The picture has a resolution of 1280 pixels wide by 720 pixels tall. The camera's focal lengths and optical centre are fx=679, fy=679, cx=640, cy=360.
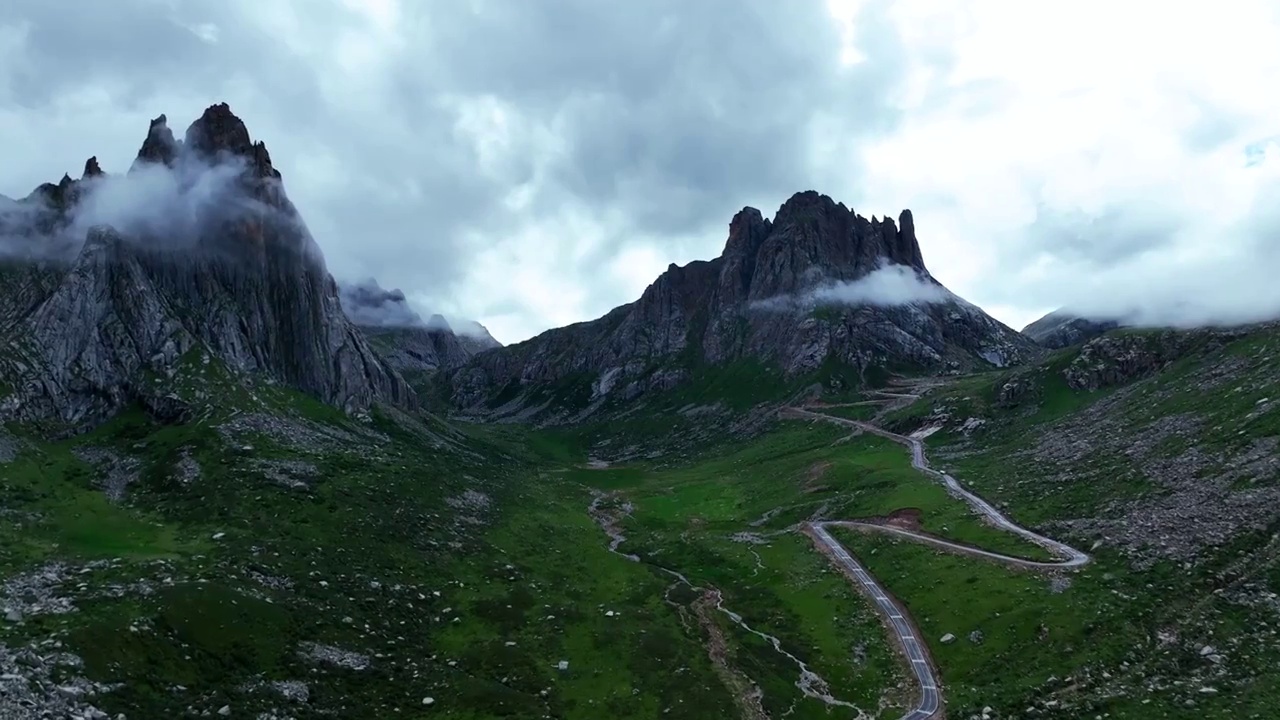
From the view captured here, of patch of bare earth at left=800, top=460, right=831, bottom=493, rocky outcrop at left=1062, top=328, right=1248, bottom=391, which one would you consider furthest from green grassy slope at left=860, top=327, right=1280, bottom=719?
patch of bare earth at left=800, top=460, right=831, bottom=493

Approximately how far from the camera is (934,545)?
248 feet

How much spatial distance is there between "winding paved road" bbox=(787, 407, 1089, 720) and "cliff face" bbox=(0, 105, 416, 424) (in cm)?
9944

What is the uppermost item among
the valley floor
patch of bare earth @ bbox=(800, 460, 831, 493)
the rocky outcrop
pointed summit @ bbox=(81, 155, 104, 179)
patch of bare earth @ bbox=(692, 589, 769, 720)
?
pointed summit @ bbox=(81, 155, 104, 179)

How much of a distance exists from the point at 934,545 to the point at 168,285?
→ 423 ft

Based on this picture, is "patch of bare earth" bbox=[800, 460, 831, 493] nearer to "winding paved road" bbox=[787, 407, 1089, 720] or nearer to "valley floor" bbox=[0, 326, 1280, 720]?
"valley floor" bbox=[0, 326, 1280, 720]

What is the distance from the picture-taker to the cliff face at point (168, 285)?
96500 millimetres

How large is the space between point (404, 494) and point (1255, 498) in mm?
89626

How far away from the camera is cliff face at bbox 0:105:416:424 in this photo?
317 feet

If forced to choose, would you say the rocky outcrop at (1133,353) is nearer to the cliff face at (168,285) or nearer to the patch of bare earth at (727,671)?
the patch of bare earth at (727,671)

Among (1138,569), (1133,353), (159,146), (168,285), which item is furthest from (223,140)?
(1133,353)

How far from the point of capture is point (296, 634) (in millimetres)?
46875

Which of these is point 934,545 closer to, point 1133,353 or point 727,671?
point 727,671

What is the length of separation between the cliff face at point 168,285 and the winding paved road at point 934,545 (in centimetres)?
9944

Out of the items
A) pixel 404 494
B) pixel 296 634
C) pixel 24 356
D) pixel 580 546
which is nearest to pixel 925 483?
pixel 580 546
